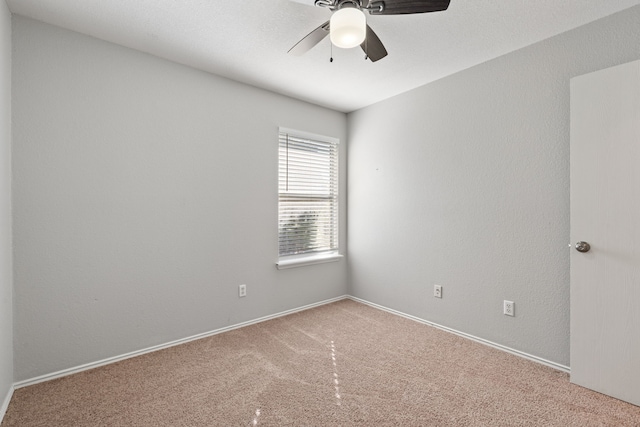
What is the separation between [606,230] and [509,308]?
0.92 meters

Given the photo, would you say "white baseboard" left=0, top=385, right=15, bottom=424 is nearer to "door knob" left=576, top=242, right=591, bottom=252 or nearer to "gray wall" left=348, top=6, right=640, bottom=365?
"gray wall" left=348, top=6, right=640, bottom=365

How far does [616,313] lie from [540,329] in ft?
1.77

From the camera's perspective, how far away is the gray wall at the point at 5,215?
Result: 5.88ft

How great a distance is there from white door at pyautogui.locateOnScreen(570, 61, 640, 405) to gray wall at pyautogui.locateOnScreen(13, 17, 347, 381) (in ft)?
8.34

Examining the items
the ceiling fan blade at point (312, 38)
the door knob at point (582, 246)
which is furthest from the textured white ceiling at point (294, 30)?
the door knob at point (582, 246)

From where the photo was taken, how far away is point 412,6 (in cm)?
153

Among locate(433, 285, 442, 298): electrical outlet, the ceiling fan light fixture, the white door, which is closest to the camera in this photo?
the ceiling fan light fixture

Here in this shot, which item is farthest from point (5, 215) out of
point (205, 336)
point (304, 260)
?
point (304, 260)

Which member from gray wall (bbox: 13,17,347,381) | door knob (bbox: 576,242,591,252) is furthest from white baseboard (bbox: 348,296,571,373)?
gray wall (bbox: 13,17,347,381)

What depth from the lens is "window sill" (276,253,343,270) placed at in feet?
11.0

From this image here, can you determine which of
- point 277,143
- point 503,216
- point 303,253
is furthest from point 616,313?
point 277,143

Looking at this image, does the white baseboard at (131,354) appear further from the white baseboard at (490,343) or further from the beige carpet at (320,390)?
the white baseboard at (490,343)

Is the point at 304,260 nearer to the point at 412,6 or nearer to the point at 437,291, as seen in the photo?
the point at 437,291

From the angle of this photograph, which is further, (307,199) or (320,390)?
(307,199)
